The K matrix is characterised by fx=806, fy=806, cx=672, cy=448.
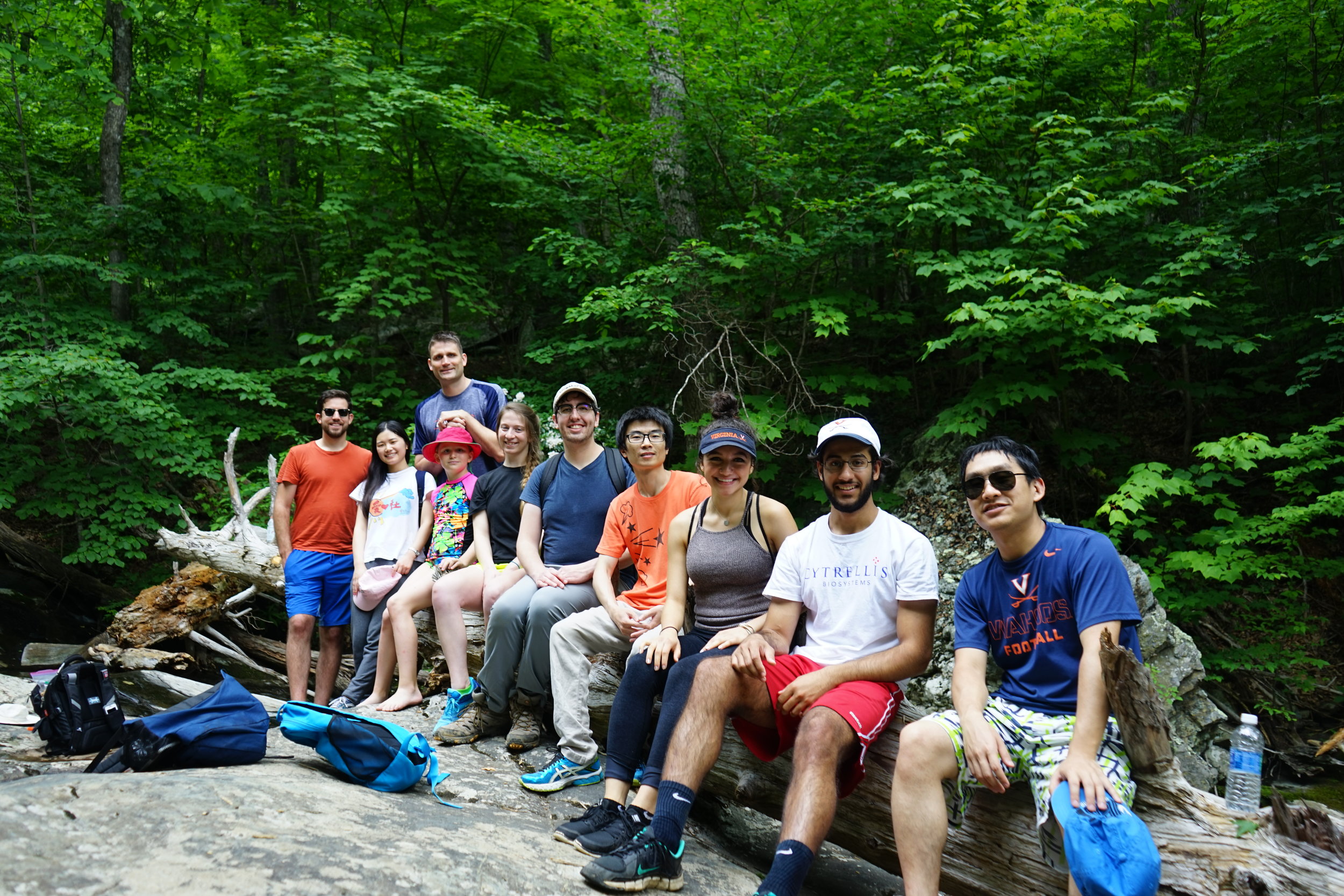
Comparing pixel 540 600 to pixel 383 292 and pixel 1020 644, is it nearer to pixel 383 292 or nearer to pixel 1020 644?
pixel 1020 644

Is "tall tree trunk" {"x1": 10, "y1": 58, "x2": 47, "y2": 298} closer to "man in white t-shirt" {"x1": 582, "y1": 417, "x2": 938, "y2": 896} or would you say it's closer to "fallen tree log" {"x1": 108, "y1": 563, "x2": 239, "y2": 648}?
"fallen tree log" {"x1": 108, "y1": 563, "x2": 239, "y2": 648}

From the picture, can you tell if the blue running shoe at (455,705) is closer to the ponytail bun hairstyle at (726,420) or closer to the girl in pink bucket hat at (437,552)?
the girl in pink bucket hat at (437,552)

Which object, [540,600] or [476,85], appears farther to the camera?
[476,85]

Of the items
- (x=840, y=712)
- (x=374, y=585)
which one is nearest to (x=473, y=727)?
(x=374, y=585)

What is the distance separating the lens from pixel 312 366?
10367 millimetres

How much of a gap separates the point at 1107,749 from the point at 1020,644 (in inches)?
16.0

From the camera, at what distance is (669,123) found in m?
7.93

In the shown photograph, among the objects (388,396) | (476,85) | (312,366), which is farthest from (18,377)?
(476,85)

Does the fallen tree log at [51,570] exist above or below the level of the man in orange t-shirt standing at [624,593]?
below

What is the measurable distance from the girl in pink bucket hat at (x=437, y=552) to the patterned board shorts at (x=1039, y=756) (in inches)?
127

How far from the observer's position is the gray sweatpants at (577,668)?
3.98 m

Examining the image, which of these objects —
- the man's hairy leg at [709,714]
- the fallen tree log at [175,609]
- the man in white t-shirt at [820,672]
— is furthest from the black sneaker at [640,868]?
the fallen tree log at [175,609]

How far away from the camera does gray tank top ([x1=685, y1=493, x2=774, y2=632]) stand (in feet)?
12.1

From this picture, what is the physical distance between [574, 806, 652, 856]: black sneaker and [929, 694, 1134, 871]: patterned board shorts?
3.80ft
